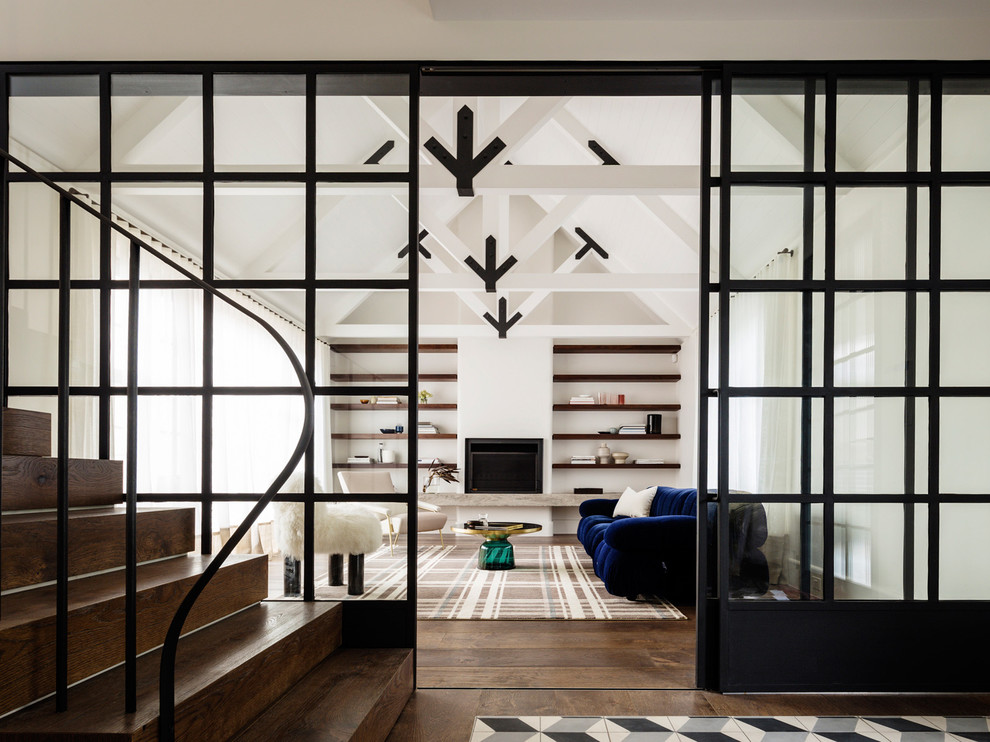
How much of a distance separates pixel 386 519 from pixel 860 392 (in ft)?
6.37

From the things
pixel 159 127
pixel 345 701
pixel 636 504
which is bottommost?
pixel 636 504

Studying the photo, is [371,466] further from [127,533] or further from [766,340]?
[766,340]

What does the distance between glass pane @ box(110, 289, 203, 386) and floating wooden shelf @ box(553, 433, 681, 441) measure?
629 cm

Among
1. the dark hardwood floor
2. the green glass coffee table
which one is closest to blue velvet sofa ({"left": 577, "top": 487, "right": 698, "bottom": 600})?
the dark hardwood floor

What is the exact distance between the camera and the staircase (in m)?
1.74

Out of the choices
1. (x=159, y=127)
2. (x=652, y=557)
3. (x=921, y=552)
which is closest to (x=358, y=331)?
(x=159, y=127)

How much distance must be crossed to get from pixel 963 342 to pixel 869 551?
92 cm

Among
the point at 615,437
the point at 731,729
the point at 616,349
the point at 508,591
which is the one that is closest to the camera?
the point at 731,729

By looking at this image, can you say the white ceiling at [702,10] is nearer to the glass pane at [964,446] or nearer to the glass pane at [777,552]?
the glass pane at [964,446]

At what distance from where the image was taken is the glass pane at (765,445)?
3.12 metres

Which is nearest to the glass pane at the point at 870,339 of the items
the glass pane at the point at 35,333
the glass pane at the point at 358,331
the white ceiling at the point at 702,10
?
the white ceiling at the point at 702,10

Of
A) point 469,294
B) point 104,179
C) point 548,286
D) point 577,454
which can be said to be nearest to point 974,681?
point 104,179

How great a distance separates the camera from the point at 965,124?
125 inches

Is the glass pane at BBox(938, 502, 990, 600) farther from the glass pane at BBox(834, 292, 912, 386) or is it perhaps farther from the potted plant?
the potted plant
